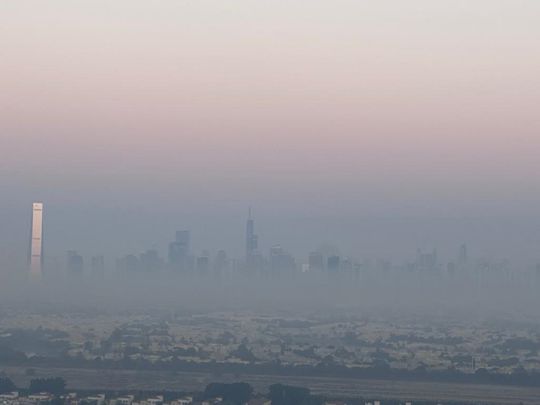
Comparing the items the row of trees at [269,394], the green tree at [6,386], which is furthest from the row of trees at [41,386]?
the row of trees at [269,394]

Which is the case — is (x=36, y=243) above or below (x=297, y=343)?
above

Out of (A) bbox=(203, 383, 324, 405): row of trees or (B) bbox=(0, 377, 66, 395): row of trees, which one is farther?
(B) bbox=(0, 377, 66, 395): row of trees

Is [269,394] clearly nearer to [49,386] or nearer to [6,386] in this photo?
[49,386]

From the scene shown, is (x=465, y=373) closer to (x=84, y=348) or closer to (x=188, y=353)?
(x=188, y=353)

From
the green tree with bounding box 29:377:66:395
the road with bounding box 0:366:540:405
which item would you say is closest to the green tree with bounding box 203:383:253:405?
the road with bounding box 0:366:540:405

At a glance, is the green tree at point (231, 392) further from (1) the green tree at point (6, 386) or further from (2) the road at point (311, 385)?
(1) the green tree at point (6, 386)

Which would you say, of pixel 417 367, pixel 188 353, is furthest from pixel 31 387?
pixel 417 367

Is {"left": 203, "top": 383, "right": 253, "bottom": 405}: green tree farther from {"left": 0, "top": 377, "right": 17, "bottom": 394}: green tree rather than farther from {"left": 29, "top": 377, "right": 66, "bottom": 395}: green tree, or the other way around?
{"left": 0, "top": 377, "right": 17, "bottom": 394}: green tree

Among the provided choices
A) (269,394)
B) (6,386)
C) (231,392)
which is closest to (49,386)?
(6,386)

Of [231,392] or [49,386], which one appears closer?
[231,392]

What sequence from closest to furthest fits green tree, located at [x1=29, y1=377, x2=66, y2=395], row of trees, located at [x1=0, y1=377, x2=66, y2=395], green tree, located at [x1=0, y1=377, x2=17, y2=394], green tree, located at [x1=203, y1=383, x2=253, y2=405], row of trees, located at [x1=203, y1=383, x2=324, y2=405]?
row of trees, located at [x1=203, y1=383, x2=324, y2=405] < green tree, located at [x1=203, y1=383, x2=253, y2=405] < green tree, located at [x1=0, y1=377, x2=17, y2=394] < row of trees, located at [x1=0, y1=377, x2=66, y2=395] < green tree, located at [x1=29, y1=377, x2=66, y2=395]

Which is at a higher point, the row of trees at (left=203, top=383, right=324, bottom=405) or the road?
the row of trees at (left=203, top=383, right=324, bottom=405)
